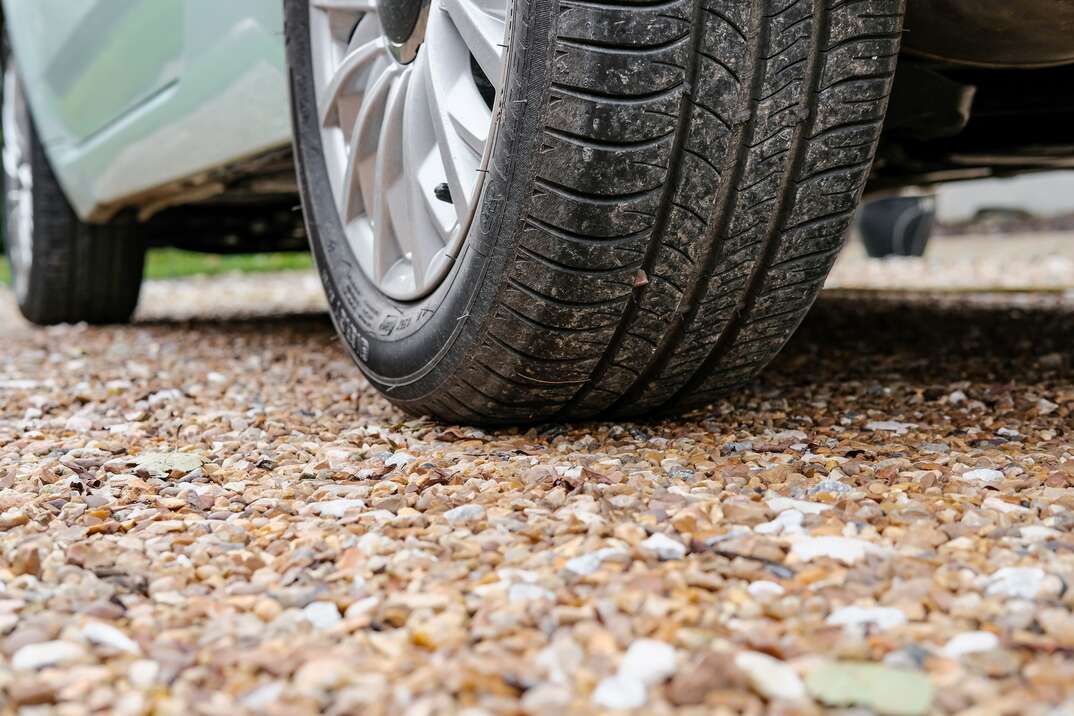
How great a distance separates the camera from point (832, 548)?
3.32ft

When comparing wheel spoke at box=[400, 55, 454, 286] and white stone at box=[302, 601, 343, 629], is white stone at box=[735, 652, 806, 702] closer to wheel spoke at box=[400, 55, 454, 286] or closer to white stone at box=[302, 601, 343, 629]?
white stone at box=[302, 601, 343, 629]

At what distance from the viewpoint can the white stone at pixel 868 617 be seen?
34.1 inches

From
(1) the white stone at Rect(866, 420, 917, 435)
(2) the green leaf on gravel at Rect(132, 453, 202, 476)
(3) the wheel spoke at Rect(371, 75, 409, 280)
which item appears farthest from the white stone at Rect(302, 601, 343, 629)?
(1) the white stone at Rect(866, 420, 917, 435)

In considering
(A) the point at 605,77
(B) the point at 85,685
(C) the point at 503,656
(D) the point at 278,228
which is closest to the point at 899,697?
(C) the point at 503,656

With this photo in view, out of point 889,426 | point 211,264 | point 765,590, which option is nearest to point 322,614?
point 765,590

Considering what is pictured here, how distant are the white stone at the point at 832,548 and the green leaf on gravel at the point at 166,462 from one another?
2.63 ft

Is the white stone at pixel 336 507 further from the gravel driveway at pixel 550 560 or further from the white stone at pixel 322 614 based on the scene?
the white stone at pixel 322 614

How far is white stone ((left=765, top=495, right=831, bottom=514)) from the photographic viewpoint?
1140 millimetres

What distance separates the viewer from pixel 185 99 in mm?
2291

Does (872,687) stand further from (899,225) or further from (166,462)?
(899,225)

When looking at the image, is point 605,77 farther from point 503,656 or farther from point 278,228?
point 278,228

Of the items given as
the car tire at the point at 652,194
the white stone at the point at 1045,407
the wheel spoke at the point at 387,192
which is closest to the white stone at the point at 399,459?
the car tire at the point at 652,194

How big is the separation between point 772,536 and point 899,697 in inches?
12.0

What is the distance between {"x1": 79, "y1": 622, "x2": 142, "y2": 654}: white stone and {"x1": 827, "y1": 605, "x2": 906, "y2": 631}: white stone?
1.80ft
